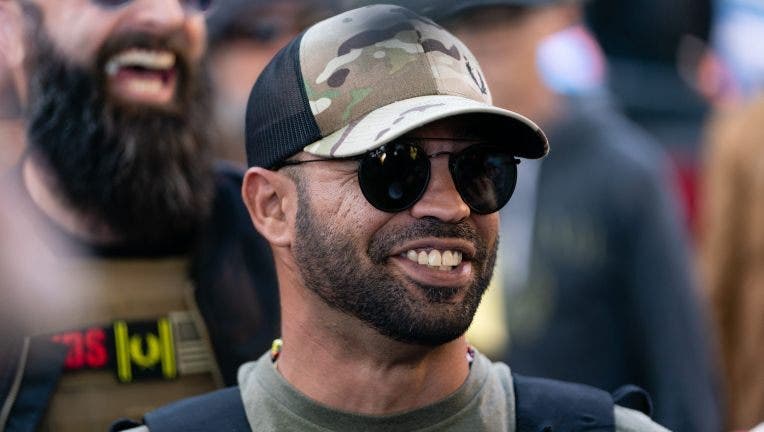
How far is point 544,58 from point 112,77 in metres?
3.94

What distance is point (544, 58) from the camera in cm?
784

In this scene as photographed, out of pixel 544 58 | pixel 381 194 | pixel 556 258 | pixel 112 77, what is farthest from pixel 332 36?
pixel 544 58

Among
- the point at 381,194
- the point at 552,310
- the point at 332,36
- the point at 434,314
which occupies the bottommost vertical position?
the point at 552,310

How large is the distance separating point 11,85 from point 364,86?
4.49 feet

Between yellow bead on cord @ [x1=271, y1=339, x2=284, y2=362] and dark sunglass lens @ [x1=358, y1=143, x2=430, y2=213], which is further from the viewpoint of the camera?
yellow bead on cord @ [x1=271, y1=339, x2=284, y2=362]

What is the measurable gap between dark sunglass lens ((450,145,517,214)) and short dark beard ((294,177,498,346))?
67 millimetres

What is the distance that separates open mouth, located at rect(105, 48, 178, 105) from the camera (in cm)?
421

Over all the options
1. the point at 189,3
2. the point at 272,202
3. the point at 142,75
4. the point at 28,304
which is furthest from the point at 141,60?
the point at 272,202

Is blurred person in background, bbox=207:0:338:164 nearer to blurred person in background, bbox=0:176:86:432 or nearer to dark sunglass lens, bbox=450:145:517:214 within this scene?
blurred person in background, bbox=0:176:86:432

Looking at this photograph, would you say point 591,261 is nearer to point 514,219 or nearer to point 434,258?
point 514,219

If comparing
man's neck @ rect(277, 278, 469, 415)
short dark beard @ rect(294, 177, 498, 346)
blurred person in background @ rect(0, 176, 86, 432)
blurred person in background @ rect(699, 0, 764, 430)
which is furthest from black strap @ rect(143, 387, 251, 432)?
blurred person in background @ rect(699, 0, 764, 430)

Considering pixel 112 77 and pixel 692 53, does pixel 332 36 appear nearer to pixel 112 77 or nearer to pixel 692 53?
pixel 112 77

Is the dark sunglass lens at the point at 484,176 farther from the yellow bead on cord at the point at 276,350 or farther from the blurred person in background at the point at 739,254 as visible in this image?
the blurred person in background at the point at 739,254

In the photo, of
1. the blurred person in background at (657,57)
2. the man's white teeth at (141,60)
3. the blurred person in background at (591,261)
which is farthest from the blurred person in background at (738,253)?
the man's white teeth at (141,60)
